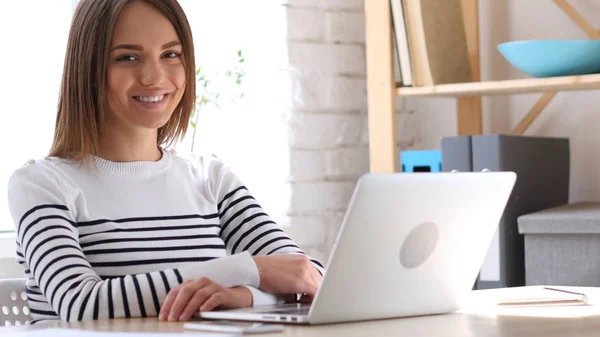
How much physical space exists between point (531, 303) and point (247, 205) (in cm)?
56

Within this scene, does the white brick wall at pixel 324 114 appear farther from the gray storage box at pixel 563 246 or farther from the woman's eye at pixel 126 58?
the woman's eye at pixel 126 58

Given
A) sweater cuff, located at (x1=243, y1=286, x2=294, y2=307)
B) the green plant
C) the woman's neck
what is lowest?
sweater cuff, located at (x1=243, y1=286, x2=294, y2=307)

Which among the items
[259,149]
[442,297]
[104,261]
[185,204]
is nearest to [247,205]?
[185,204]

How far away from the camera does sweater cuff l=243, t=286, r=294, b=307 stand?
1342 millimetres

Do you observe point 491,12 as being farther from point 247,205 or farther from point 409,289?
point 409,289

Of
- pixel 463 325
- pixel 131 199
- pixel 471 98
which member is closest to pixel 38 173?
pixel 131 199

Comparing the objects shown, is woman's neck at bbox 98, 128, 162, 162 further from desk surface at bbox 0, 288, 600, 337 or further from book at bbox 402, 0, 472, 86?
book at bbox 402, 0, 472, 86

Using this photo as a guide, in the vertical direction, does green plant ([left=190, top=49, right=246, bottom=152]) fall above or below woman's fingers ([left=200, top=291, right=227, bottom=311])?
above

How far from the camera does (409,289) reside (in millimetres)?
1177

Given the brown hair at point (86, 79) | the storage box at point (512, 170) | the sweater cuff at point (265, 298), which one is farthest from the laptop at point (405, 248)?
the storage box at point (512, 170)

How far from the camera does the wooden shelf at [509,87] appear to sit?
2176mm

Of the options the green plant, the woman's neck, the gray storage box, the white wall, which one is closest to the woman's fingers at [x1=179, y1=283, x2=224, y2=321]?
the woman's neck

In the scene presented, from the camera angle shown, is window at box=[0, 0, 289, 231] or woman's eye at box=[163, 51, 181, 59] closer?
woman's eye at box=[163, 51, 181, 59]

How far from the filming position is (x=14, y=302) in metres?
1.54
